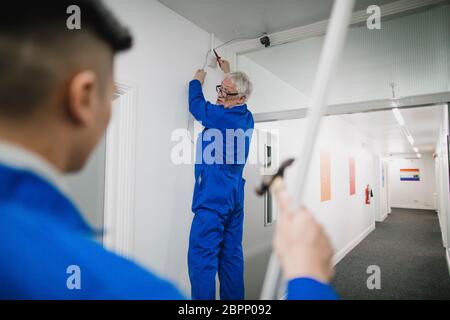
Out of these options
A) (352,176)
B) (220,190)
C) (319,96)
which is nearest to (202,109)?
(220,190)

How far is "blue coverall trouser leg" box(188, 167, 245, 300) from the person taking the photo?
3.25 feet

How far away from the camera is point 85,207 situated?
3.03 feet

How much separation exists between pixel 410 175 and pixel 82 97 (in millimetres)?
5128

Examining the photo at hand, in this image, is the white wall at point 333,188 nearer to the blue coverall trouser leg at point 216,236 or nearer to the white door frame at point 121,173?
the blue coverall trouser leg at point 216,236

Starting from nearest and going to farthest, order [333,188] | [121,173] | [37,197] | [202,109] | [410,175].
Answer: [37,197]
[121,173]
[202,109]
[333,188]
[410,175]

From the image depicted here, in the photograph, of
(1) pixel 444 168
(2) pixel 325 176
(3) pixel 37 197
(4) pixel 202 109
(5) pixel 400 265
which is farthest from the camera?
(5) pixel 400 265

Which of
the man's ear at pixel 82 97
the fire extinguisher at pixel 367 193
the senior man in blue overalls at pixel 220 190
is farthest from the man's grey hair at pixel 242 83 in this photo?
the fire extinguisher at pixel 367 193

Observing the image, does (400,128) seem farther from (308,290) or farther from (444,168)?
(308,290)

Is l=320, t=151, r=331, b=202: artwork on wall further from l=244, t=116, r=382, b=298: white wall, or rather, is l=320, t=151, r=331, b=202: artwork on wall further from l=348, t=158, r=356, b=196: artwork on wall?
Result: l=348, t=158, r=356, b=196: artwork on wall

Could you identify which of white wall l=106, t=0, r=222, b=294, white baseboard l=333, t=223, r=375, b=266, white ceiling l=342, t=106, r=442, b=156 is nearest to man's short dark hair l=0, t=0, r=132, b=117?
white wall l=106, t=0, r=222, b=294

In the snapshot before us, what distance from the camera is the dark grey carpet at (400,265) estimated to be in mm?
1887

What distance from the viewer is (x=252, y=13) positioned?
3.95 feet
